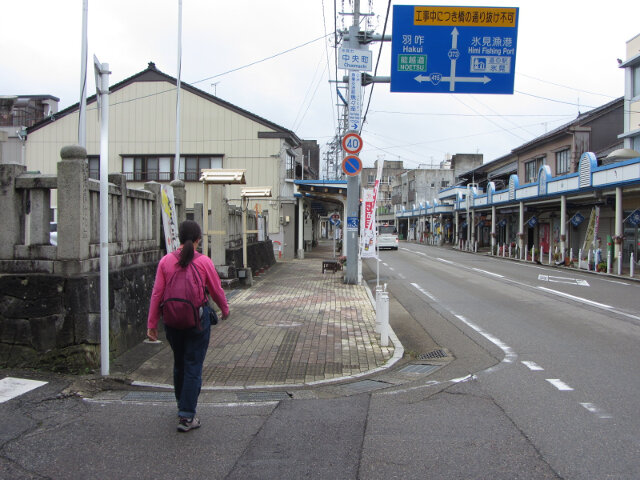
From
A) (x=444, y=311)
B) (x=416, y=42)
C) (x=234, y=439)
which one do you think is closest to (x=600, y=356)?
(x=444, y=311)

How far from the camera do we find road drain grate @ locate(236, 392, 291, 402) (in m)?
5.32

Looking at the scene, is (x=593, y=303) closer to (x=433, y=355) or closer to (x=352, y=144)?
(x=433, y=355)

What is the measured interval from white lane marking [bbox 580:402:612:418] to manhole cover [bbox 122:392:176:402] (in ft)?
13.5

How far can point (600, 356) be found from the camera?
23.3 ft

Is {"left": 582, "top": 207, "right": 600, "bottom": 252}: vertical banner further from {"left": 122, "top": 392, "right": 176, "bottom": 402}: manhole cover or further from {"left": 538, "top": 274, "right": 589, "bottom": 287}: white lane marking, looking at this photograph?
{"left": 122, "top": 392, "right": 176, "bottom": 402}: manhole cover

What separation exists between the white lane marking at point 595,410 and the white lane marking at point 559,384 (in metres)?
0.50

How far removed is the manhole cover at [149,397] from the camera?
521 centimetres

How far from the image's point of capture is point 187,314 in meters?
4.17

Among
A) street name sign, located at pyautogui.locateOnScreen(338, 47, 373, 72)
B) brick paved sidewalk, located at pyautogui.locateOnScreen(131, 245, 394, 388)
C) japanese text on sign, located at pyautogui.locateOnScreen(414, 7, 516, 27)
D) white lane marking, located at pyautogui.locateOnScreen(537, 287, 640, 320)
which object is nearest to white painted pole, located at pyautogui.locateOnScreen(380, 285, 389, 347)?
brick paved sidewalk, located at pyautogui.locateOnScreen(131, 245, 394, 388)

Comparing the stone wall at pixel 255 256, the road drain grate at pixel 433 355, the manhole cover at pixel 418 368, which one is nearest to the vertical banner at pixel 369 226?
the stone wall at pixel 255 256

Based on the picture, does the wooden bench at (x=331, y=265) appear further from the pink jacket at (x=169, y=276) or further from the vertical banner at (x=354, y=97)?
the pink jacket at (x=169, y=276)

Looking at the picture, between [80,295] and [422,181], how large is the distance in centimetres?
7230

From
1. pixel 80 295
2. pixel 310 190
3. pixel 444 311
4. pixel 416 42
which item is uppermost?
pixel 416 42

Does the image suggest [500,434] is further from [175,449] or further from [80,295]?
[80,295]
